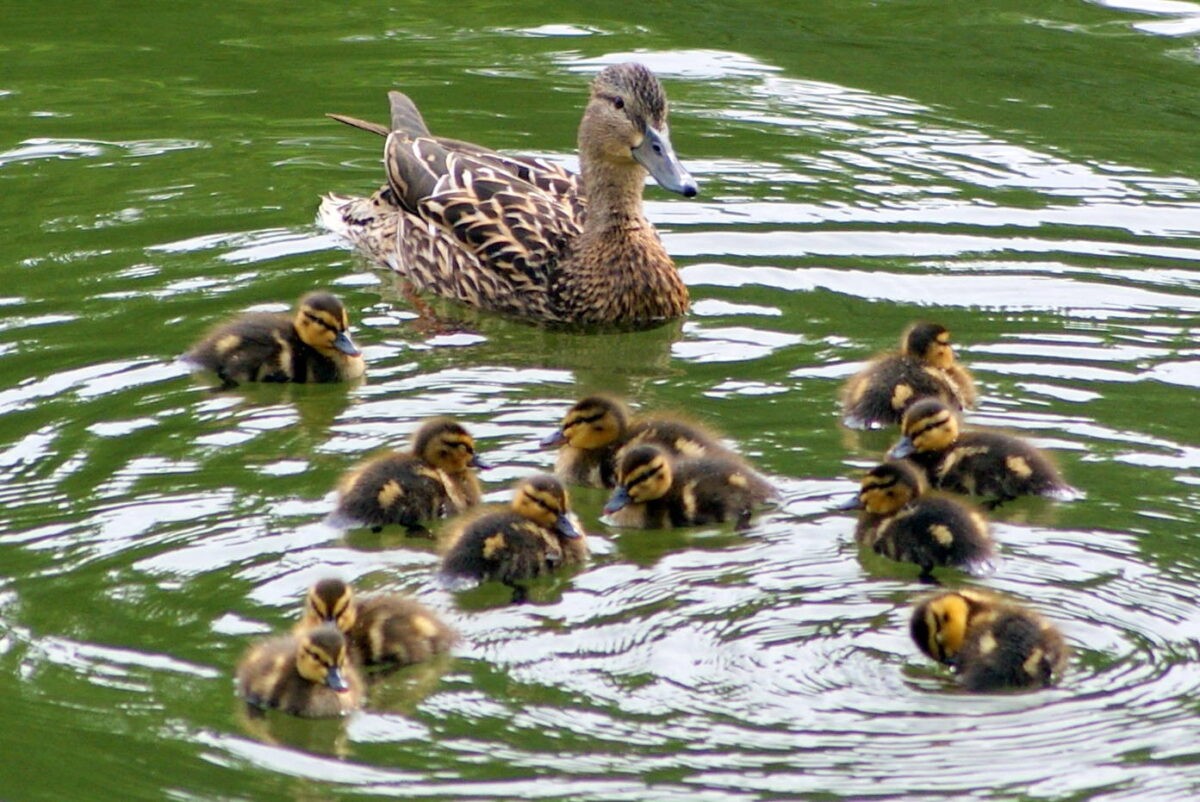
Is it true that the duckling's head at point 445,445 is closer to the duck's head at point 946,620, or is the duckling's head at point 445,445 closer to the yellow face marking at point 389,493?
the yellow face marking at point 389,493

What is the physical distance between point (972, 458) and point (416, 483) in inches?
63.0

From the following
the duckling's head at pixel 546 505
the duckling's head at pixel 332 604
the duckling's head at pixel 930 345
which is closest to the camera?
the duckling's head at pixel 332 604

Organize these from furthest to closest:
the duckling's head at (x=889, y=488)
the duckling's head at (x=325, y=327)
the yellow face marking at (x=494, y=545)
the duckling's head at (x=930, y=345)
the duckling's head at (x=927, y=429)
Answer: the duckling's head at (x=325, y=327) → the duckling's head at (x=930, y=345) → the duckling's head at (x=927, y=429) → the duckling's head at (x=889, y=488) → the yellow face marking at (x=494, y=545)

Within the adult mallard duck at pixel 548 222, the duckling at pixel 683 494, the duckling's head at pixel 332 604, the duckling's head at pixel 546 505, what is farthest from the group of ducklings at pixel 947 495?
the duckling's head at pixel 332 604

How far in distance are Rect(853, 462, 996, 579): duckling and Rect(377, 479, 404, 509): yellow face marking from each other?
127cm

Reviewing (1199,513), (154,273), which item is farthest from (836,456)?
(154,273)

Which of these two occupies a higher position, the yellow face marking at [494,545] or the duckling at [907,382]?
the duckling at [907,382]

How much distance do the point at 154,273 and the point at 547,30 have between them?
3.81 m

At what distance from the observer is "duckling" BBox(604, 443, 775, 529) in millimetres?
6305

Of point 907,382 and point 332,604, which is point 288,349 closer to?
point 907,382

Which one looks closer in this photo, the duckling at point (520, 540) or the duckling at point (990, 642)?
the duckling at point (990, 642)

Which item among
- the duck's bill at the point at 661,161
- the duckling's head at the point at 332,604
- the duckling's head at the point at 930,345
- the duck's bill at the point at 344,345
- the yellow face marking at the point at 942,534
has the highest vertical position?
the duck's bill at the point at 661,161

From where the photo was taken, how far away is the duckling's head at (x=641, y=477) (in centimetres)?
625

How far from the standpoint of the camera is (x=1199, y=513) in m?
6.30
